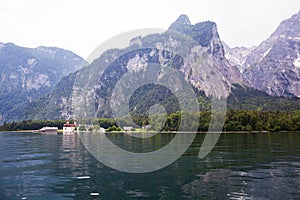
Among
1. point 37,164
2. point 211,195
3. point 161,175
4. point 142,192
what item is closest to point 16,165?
point 37,164

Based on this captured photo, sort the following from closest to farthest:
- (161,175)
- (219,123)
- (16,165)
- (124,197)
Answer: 1. (124,197)
2. (161,175)
3. (16,165)
4. (219,123)

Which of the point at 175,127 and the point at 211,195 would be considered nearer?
the point at 211,195

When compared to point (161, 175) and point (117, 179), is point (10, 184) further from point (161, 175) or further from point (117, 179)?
point (161, 175)

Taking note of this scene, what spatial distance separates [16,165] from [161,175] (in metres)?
21.8

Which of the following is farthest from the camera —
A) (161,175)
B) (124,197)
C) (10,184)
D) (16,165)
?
(16,165)

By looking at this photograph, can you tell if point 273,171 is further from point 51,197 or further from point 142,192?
point 51,197

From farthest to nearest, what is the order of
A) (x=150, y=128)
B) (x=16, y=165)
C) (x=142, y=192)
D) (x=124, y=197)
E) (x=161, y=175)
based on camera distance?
1. (x=150, y=128)
2. (x=16, y=165)
3. (x=161, y=175)
4. (x=142, y=192)
5. (x=124, y=197)

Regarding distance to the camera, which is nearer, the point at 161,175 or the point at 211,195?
the point at 211,195

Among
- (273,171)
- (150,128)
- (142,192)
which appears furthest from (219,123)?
(142,192)

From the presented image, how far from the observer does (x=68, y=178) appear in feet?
114

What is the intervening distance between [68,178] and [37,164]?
44.7 feet

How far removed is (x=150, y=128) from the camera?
200 meters

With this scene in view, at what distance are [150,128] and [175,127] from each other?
1910 cm

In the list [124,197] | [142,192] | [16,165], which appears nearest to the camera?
[124,197]
